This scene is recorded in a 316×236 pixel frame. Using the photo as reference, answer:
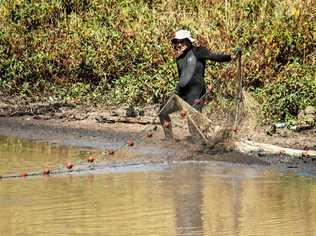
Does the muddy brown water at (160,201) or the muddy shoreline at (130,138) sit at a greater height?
the muddy shoreline at (130,138)

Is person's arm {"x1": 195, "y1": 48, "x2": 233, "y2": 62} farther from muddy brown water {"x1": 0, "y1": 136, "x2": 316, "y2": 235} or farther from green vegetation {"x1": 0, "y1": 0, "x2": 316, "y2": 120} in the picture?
muddy brown water {"x1": 0, "y1": 136, "x2": 316, "y2": 235}

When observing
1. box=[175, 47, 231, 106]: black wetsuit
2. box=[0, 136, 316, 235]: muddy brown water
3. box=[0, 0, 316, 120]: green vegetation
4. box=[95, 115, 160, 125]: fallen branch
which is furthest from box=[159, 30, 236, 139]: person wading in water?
box=[95, 115, 160, 125]: fallen branch

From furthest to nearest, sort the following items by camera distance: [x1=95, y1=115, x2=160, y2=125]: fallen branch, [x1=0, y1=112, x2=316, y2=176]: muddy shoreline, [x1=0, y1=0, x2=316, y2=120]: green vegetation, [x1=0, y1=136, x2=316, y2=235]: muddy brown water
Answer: [x1=0, y1=0, x2=316, y2=120]: green vegetation < [x1=95, y1=115, x2=160, y2=125]: fallen branch < [x1=0, y1=112, x2=316, y2=176]: muddy shoreline < [x1=0, y1=136, x2=316, y2=235]: muddy brown water

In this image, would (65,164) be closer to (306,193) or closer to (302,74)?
(306,193)

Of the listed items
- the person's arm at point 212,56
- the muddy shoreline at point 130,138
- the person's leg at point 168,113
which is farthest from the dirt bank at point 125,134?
the person's arm at point 212,56

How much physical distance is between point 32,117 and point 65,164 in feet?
14.1

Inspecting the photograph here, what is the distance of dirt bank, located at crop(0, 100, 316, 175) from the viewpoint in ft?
36.6

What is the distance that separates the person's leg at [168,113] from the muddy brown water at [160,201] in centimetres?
94

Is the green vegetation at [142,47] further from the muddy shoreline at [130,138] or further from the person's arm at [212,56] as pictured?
the muddy shoreline at [130,138]

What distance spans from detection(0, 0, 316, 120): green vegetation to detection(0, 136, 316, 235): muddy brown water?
2.18 m

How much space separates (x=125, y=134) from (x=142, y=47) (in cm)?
291

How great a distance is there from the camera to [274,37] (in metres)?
14.7

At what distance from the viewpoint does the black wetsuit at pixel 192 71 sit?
1178cm

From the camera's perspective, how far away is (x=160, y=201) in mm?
8891
